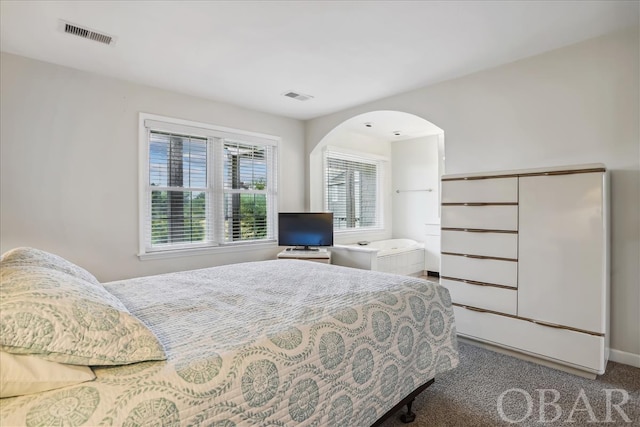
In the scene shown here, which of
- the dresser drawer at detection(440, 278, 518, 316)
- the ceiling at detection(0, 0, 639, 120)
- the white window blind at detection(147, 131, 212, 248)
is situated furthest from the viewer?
the white window blind at detection(147, 131, 212, 248)


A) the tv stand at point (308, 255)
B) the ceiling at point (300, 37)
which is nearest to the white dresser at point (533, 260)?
the ceiling at point (300, 37)

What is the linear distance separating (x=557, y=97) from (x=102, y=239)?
14.7ft

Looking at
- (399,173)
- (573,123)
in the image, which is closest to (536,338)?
(573,123)

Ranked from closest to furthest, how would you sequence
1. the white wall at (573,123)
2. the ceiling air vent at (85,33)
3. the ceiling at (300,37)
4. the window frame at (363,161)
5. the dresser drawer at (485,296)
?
1. the ceiling at (300,37)
2. the ceiling air vent at (85,33)
3. the white wall at (573,123)
4. the dresser drawer at (485,296)
5. the window frame at (363,161)

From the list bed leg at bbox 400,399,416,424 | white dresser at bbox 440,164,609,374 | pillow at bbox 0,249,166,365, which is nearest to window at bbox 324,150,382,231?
white dresser at bbox 440,164,609,374

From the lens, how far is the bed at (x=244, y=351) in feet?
2.90

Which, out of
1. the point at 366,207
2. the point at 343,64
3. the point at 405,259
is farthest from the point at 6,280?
the point at 366,207

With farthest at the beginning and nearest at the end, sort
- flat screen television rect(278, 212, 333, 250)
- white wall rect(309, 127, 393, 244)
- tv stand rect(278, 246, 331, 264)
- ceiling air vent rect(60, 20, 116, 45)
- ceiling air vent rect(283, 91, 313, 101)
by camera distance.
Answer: white wall rect(309, 127, 393, 244) → flat screen television rect(278, 212, 333, 250) → tv stand rect(278, 246, 331, 264) → ceiling air vent rect(283, 91, 313, 101) → ceiling air vent rect(60, 20, 116, 45)

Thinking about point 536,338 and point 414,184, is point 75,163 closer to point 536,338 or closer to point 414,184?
point 536,338

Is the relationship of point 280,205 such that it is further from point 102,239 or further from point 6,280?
point 6,280

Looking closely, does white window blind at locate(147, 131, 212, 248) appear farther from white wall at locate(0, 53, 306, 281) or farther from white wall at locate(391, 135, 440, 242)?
white wall at locate(391, 135, 440, 242)

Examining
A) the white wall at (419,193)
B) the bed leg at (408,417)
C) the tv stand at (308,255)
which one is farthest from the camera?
the white wall at (419,193)

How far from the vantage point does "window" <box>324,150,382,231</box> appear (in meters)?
5.61

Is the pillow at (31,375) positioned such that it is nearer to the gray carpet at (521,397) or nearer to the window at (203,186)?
the gray carpet at (521,397)
